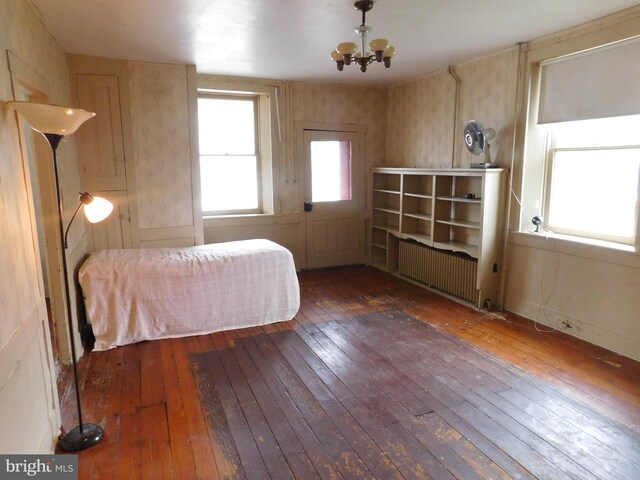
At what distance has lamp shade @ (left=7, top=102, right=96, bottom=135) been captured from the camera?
6.31ft

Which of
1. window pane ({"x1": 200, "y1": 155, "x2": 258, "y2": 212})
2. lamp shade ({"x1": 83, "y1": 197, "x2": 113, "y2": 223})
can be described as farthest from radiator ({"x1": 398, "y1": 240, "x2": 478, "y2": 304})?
lamp shade ({"x1": 83, "y1": 197, "x2": 113, "y2": 223})

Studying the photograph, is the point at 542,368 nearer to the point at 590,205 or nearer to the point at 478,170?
the point at 590,205

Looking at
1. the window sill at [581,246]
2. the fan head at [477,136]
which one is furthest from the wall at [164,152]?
the window sill at [581,246]

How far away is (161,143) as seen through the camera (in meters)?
4.59

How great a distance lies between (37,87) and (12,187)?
1.14m

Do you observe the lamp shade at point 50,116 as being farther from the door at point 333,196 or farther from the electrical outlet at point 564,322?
the electrical outlet at point 564,322

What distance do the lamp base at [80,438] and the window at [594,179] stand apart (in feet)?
13.2

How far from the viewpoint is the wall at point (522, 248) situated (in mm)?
3328

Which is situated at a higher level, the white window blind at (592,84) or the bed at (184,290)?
the white window blind at (592,84)

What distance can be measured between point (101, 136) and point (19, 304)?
2901 millimetres

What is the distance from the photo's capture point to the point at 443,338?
369 cm

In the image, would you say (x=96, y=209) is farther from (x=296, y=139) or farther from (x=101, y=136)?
(x=296, y=139)

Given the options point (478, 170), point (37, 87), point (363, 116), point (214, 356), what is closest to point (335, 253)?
point (363, 116)

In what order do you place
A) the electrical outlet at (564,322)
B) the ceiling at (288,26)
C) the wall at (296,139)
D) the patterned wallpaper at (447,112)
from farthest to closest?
the wall at (296,139) → the patterned wallpaper at (447,112) → the electrical outlet at (564,322) → the ceiling at (288,26)
